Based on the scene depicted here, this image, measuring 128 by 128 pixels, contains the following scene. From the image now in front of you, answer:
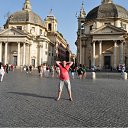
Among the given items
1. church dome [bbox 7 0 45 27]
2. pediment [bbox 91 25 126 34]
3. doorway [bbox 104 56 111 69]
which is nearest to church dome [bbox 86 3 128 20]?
pediment [bbox 91 25 126 34]

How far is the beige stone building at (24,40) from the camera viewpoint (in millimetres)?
67188

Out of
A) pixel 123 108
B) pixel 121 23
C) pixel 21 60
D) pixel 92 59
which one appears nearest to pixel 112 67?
pixel 92 59

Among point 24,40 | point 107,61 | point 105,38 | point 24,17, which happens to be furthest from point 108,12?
point 24,17

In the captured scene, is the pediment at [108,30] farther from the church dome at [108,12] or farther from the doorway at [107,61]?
the doorway at [107,61]

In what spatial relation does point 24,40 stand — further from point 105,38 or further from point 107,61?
point 107,61

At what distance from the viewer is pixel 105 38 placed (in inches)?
2395

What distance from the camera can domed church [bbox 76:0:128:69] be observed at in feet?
198

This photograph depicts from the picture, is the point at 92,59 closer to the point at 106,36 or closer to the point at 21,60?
the point at 106,36

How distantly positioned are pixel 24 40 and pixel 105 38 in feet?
65.6

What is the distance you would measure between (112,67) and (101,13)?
13.1 m

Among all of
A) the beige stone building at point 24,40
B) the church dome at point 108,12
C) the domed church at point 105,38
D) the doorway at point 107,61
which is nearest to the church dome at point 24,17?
the beige stone building at point 24,40

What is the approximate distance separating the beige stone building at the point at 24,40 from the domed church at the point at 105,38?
12779mm

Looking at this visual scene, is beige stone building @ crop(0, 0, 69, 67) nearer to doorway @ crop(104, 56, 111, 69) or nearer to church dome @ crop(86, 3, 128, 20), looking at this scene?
church dome @ crop(86, 3, 128, 20)

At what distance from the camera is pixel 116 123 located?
710cm
